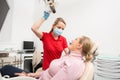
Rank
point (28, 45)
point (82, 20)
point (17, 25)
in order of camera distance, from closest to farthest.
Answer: point (82, 20)
point (17, 25)
point (28, 45)

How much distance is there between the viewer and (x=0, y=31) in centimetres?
372

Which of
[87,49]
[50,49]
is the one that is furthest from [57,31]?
[87,49]

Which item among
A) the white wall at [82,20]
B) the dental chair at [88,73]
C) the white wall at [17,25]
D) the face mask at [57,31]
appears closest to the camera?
the dental chair at [88,73]

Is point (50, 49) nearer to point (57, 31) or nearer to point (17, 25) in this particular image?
point (57, 31)

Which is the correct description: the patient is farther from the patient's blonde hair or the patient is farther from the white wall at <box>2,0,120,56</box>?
the white wall at <box>2,0,120,56</box>

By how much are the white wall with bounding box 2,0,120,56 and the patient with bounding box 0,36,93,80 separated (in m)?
1.54

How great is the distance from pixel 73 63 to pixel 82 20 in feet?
7.87

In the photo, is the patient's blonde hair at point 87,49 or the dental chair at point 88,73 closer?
the dental chair at point 88,73

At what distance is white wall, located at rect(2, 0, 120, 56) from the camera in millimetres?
3436

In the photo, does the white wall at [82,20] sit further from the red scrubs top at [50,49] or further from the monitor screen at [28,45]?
the red scrubs top at [50,49]

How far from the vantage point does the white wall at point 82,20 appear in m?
3.44

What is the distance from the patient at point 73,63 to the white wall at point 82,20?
60.8 inches

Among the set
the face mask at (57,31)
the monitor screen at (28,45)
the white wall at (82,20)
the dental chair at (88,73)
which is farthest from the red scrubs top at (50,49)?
the monitor screen at (28,45)

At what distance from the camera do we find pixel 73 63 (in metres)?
1.53
